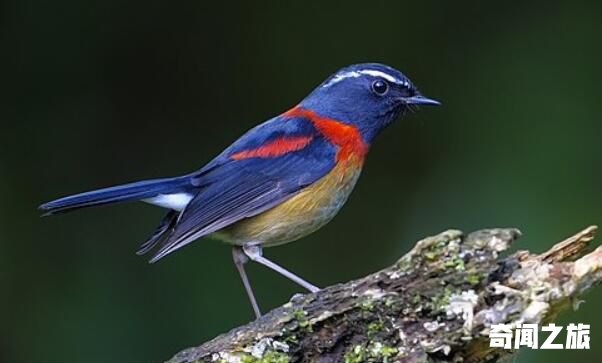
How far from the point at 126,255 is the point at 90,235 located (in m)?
0.31

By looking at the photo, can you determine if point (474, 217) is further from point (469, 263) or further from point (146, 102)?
point (469, 263)

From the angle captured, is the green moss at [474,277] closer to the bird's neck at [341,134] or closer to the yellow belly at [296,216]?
the yellow belly at [296,216]

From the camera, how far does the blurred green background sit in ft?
22.4

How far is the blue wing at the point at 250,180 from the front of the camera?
505cm

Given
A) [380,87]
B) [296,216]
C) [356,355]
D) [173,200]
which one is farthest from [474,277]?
[380,87]

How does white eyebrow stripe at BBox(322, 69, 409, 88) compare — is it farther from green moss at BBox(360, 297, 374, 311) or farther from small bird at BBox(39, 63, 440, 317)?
green moss at BBox(360, 297, 374, 311)

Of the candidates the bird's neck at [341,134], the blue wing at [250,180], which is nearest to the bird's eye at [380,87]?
the bird's neck at [341,134]

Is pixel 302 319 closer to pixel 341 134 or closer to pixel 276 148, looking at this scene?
pixel 276 148

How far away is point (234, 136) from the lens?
25.1ft

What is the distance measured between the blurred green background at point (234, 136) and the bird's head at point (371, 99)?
1360 millimetres

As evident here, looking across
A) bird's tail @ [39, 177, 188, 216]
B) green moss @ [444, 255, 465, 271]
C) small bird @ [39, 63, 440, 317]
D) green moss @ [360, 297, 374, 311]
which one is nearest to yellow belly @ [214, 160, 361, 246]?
small bird @ [39, 63, 440, 317]

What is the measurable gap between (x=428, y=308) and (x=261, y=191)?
64.9 inches

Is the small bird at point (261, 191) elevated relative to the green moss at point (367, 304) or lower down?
elevated

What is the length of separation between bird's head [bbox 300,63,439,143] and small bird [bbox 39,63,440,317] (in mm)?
37
